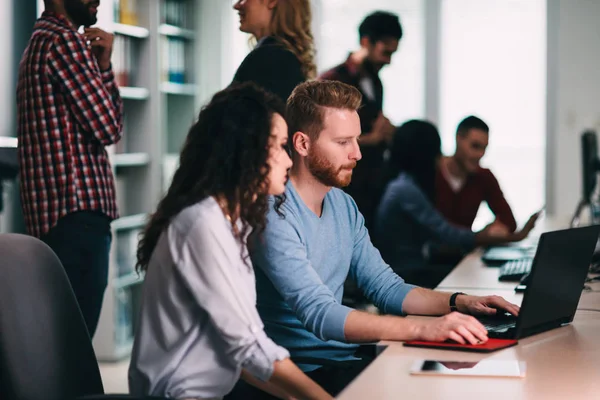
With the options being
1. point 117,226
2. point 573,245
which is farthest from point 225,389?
point 117,226

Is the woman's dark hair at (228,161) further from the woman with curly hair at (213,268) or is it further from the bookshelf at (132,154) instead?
the bookshelf at (132,154)

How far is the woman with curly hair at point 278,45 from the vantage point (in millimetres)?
2553

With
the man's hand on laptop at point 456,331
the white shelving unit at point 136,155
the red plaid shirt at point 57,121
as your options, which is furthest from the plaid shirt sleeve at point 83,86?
the white shelving unit at point 136,155

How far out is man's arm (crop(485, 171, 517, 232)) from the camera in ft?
13.1

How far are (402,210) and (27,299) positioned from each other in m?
2.36

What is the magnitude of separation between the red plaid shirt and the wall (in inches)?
169

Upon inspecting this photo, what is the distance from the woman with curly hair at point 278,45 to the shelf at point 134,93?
1.78 m

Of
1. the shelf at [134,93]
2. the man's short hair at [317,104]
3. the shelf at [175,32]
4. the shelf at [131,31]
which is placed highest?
the shelf at [175,32]

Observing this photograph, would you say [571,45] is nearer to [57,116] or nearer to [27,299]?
[57,116]

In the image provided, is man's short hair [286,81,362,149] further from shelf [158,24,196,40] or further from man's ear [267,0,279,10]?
shelf [158,24,196,40]

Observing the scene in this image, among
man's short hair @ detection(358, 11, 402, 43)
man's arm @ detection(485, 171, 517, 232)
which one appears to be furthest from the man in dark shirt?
man's arm @ detection(485, 171, 517, 232)

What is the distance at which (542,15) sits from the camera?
6223mm

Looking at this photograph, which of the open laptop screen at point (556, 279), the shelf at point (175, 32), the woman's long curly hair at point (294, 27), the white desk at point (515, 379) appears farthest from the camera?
the shelf at point (175, 32)

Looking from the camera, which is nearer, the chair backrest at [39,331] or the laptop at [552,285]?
the chair backrest at [39,331]
